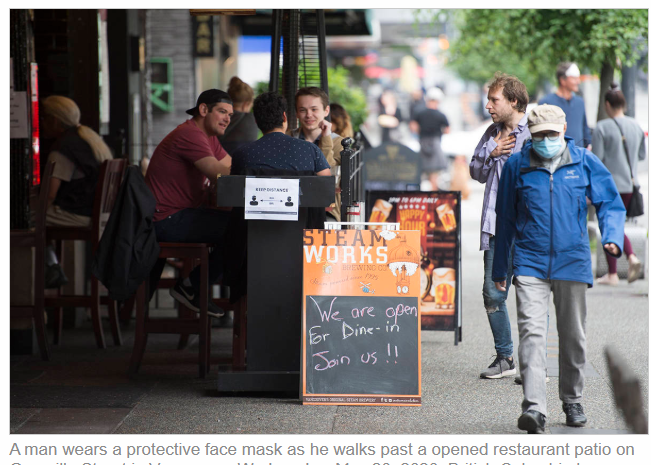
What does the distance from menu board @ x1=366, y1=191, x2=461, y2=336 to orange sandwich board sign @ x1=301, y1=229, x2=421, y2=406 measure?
2.05m

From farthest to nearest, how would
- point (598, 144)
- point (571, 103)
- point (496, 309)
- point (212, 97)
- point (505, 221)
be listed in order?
point (598, 144), point (571, 103), point (212, 97), point (496, 309), point (505, 221)

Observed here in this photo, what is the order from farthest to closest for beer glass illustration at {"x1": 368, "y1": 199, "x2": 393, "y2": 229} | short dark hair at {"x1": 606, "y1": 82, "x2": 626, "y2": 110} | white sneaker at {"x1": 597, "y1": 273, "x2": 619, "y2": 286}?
white sneaker at {"x1": 597, "y1": 273, "x2": 619, "y2": 286} → short dark hair at {"x1": 606, "y1": 82, "x2": 626, "y2": 110} → beer glass illustration at {"x1": 368, "y1": 199, "x2": 393, "y2": 229}

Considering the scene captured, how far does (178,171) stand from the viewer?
639 centimetres

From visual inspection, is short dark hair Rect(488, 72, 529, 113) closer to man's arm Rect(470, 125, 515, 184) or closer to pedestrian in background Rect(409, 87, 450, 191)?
man's arm Rect(470, 125, 515, 184)

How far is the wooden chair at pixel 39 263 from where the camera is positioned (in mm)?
6703

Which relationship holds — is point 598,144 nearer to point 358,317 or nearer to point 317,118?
point 317,118

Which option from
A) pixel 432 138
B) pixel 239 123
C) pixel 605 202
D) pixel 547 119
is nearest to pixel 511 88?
pixel 547 119

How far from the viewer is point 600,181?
4.78m

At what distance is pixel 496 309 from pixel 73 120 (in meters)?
4.14

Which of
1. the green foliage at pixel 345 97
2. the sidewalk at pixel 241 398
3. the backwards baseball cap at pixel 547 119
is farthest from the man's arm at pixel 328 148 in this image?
the green foliage at pixel 345 97

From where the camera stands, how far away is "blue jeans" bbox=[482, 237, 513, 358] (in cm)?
602

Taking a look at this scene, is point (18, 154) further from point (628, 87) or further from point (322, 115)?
point (628, 87)

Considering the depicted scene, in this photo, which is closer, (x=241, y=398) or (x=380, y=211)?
(x=241, y=398)

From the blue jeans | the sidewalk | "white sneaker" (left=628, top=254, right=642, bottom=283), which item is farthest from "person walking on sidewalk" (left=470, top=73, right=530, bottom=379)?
"white sneaker" (left=628, top=254, right=642, bottom=283)
